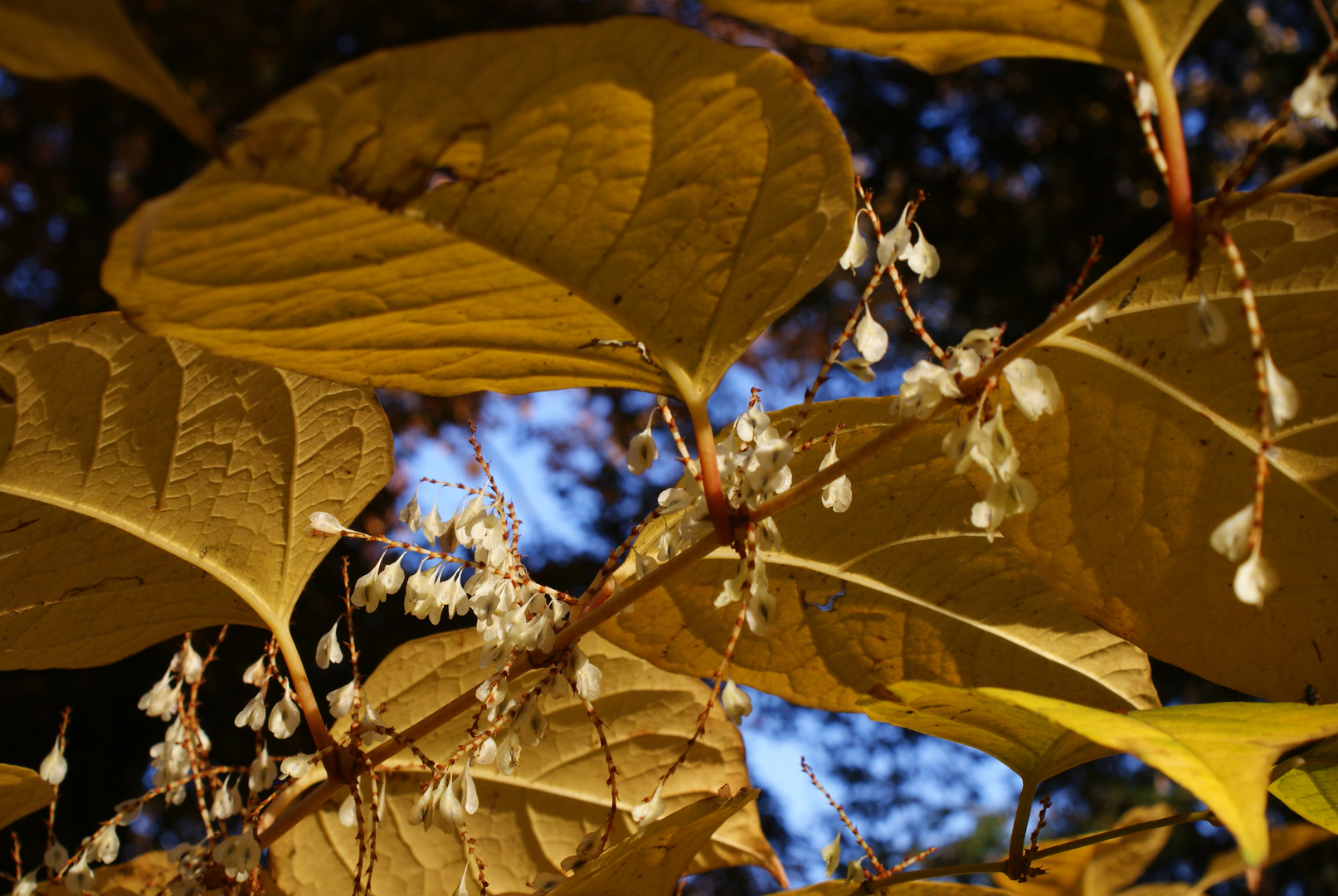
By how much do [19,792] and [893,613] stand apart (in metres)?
0.66

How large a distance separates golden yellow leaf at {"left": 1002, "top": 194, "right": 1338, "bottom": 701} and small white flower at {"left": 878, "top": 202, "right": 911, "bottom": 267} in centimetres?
11

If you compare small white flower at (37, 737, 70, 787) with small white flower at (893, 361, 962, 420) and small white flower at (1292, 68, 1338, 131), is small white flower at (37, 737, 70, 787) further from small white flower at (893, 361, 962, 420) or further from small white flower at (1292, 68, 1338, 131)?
small white flower at (1292, 68, 1338, 131)

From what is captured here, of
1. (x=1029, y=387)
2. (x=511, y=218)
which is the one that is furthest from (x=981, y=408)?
(x=511, y=218)

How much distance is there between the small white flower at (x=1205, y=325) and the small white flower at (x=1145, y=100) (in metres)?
0.09

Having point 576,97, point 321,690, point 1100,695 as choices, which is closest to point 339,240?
point 576,97

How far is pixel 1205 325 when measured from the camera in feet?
1.25

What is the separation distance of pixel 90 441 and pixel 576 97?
0.47 m

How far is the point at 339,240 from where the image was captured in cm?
38

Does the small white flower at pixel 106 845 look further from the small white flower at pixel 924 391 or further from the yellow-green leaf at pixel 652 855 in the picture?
the small white flower at pixel 924 391

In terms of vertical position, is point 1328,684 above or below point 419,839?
above

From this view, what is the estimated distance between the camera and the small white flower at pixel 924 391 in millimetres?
429

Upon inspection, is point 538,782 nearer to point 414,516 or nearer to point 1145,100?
point 414,516

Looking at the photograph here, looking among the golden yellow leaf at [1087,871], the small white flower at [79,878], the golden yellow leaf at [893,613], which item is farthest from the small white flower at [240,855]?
the golden yellow leaf at [1087,871]

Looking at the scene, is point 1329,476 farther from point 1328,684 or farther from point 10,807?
point 10,807
